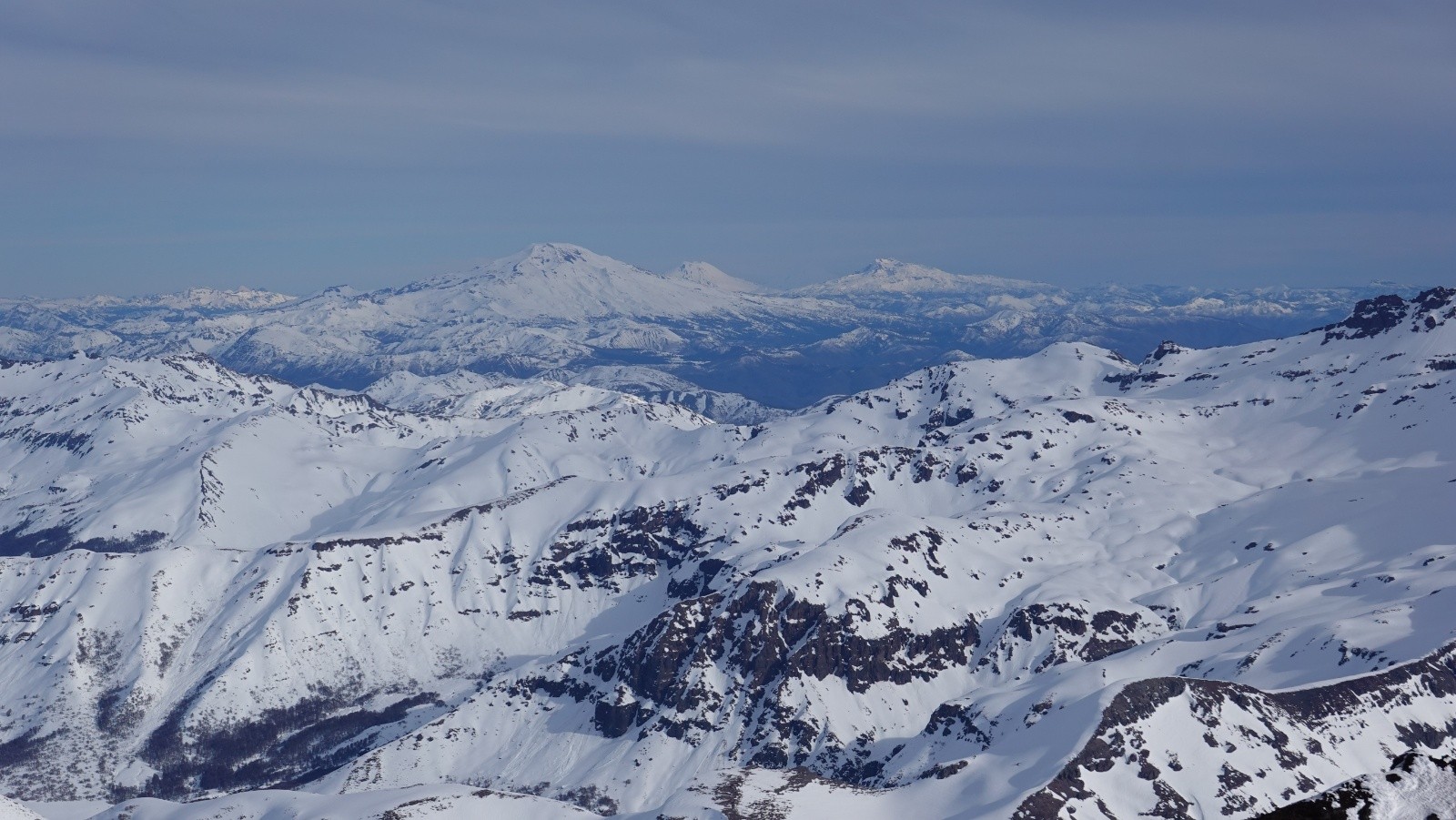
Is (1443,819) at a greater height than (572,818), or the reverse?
(1443,819)

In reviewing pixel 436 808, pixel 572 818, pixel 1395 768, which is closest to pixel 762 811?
pixel 572 818

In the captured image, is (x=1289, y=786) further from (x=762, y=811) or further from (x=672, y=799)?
(x=672, y=799)

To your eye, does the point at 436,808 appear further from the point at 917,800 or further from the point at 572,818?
the point at 917,800

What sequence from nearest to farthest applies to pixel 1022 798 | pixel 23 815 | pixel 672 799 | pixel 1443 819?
1. pixel 1443 819
2. pixel 23 815
3. pixel 1022 798
4. pixel 672 799

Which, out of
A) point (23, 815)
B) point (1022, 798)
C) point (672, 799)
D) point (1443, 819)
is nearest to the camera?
point (1443, 819)

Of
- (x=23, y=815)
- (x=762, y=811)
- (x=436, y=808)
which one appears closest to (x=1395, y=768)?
(x=23, y=815)

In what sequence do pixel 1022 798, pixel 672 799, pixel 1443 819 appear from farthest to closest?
pixel 672 799, pixel 1022 798, pixel 1443 819

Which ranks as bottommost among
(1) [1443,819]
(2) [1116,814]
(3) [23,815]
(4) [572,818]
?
(4) [572,818]

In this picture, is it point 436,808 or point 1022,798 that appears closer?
point 1022,798

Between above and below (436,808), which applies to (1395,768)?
above
